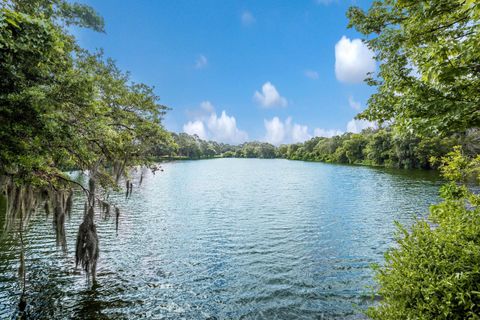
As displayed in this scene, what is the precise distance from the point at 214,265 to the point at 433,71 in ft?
33.8

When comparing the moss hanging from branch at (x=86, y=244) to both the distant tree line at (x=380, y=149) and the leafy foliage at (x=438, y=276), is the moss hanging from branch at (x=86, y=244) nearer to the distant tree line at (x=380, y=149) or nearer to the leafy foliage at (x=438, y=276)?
the distant tree line at (x=380, y=149)

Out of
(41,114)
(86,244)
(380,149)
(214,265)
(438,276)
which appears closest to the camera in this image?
(438,276)

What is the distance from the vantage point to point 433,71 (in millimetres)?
5414

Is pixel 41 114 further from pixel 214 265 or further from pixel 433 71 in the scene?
pixel 214 265

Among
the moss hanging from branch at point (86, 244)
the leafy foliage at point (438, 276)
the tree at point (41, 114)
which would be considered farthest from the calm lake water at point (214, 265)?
the tree at point (41, 114)

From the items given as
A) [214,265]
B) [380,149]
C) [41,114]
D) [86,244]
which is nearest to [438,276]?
[41,114]

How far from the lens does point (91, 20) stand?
12.5 metres

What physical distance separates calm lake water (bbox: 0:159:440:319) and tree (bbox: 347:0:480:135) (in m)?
4.35

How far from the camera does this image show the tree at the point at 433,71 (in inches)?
213

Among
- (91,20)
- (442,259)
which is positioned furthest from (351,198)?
(91,20)

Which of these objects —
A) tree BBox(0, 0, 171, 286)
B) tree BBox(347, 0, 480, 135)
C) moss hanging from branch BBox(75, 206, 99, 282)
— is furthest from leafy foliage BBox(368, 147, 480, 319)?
moss hanging from branch BBox(75, 206, 99, 282)

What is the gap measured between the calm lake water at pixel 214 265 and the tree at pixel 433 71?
4347 millimetres

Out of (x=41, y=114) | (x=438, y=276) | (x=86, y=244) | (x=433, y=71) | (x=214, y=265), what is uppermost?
(x=433, y=71)

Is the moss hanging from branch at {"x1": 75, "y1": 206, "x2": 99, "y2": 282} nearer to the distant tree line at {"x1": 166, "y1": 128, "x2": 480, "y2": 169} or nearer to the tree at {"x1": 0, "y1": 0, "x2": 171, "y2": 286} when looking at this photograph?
the tree at {"x1": 0, "y1": 0, "x2": 171, "y2": 286}
